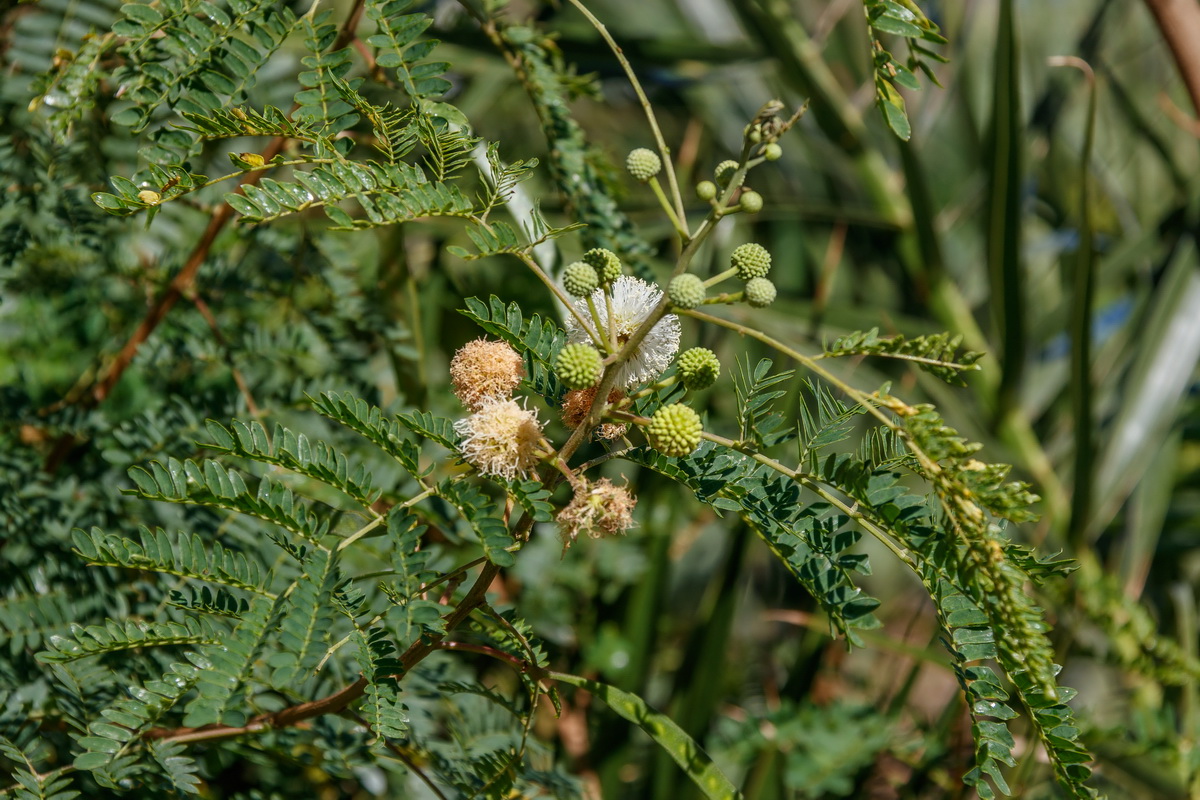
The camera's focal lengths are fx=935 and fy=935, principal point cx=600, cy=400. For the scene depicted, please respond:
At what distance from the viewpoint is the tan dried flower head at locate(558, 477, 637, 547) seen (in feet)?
2.01

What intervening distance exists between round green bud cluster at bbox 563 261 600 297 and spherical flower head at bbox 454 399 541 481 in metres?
0.09

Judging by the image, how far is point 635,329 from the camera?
67 cm

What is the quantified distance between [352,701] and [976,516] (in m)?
0.46

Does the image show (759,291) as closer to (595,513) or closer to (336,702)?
(595,513)

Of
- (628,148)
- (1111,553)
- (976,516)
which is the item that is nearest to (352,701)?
(976,516)

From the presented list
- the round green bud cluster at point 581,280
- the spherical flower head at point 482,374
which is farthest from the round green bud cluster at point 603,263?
the spherical flower head at point 482,374

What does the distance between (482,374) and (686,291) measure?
7.0 inches

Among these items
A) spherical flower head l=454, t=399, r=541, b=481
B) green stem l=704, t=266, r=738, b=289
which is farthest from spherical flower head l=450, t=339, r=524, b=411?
green stem l=704, t=266, r=738, b=289

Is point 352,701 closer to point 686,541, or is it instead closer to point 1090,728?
point 1090,728

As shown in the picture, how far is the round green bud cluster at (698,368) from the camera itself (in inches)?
23.4

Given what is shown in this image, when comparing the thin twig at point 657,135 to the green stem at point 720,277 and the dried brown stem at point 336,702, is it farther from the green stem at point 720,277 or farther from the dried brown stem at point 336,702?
the dried brown stem at point 336,702

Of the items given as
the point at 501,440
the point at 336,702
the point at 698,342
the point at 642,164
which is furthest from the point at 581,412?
the point at 698,342

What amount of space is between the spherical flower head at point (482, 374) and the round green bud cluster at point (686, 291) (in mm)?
154

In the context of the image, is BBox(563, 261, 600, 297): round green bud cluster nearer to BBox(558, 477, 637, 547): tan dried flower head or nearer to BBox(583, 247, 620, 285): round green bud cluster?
BBox(583, 247, 620, 285): round green bud cluster
